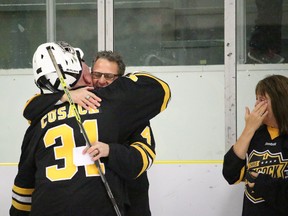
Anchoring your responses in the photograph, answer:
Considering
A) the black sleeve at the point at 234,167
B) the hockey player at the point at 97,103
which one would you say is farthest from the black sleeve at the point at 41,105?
the black sleeve at the point at 234,167

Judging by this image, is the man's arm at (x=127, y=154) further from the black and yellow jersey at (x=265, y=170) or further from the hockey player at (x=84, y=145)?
the black and yellow jersey at (x=265, y=170)

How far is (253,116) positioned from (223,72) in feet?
3.77

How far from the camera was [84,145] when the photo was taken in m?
1.49

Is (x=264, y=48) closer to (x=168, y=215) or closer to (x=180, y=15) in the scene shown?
(x=180, y=15)

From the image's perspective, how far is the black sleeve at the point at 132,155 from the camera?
59.4 inches

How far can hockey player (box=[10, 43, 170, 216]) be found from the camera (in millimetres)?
1479

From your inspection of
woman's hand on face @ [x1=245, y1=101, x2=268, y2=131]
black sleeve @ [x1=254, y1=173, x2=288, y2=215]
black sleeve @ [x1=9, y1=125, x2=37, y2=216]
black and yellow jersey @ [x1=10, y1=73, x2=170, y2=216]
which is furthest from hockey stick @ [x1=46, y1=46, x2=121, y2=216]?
woman's hand on face @ [x1=245, y1=101, x2=268, y2=131]

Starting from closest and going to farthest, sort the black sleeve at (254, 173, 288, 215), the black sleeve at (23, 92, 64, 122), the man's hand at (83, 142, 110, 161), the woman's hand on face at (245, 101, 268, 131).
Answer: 1. the man's hand at (83, 142, 110, 161)
2. the black sleeve at (23, 92, 64, 122)
3. the black sleeve at (254, 173, 288, 215)
4. the woman's hand on face at (245, 101, 268, 131)

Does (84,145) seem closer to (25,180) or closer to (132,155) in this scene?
(132,155)

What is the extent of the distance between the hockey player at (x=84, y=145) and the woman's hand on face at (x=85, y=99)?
18 mm

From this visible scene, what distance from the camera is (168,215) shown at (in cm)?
298

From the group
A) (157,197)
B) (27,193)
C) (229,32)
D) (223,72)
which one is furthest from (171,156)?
(27,193)

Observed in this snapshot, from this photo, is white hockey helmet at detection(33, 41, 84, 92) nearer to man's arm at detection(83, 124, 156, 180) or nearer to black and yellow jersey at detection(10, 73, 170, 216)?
black and yellow jersey at detection(10, 73, 170, 216)

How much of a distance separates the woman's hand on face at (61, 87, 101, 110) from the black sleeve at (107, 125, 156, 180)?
139 mm
